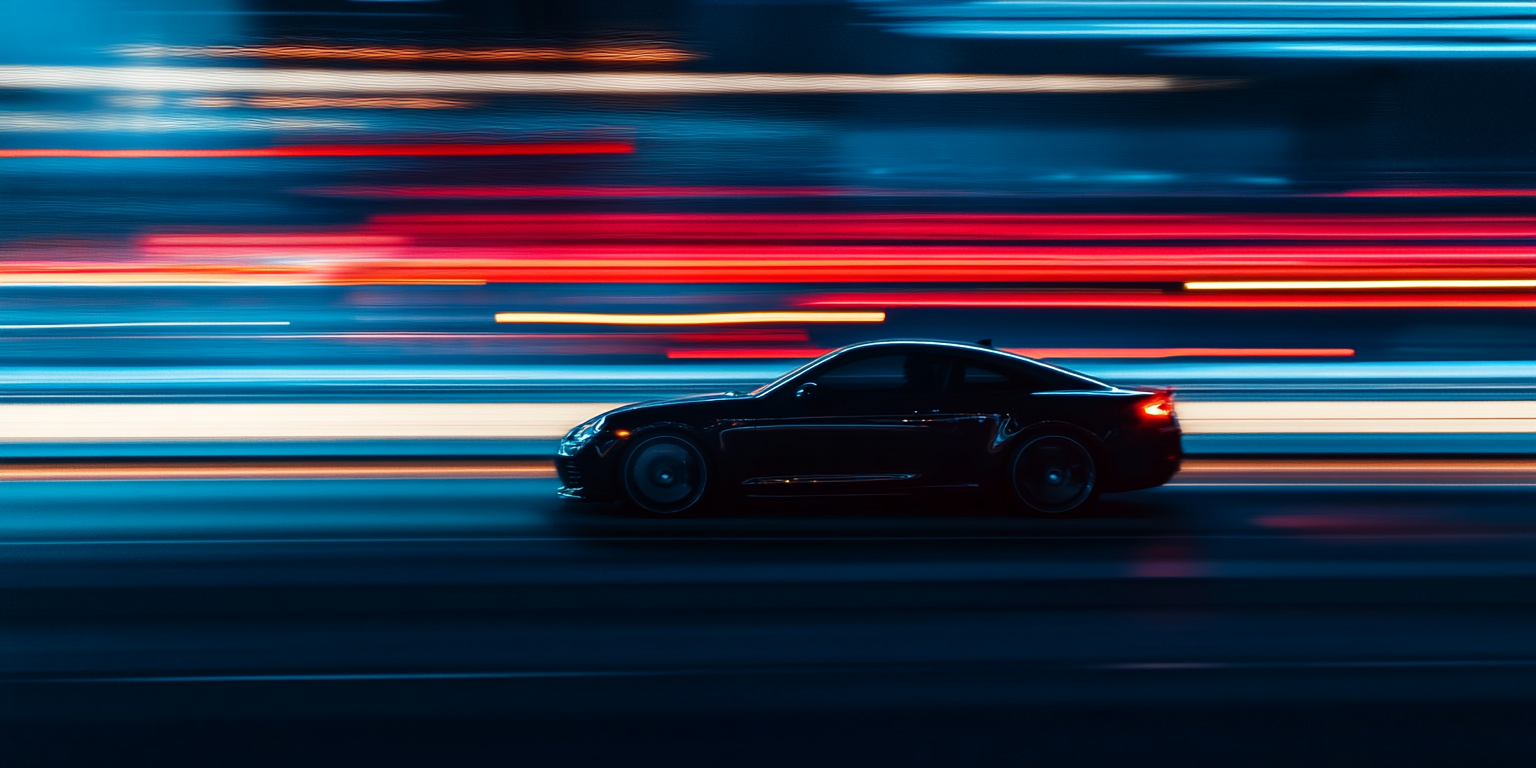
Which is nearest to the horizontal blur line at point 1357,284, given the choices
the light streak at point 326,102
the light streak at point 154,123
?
the light streak at point 326,102

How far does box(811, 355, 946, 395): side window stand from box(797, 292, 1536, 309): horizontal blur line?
589 cm

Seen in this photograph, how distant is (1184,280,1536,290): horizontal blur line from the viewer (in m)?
14.4

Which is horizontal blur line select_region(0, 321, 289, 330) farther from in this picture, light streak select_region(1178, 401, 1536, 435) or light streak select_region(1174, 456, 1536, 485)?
light streak select_region(1178, 401, 1536, 435)

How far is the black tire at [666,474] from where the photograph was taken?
8.29m

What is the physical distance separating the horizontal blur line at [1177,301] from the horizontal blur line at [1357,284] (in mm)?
99

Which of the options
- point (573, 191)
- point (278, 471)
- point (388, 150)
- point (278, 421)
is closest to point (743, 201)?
point (573, 191)

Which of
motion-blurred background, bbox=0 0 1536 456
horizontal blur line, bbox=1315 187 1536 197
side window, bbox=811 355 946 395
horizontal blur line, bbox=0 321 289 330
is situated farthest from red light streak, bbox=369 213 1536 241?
side window, bbox=811 355 946 395

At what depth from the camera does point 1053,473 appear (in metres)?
8.38

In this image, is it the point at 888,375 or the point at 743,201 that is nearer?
the point at 888,375

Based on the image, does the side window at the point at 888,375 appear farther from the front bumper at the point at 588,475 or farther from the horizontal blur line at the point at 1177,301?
the horizontal blur line at the point at 1177,301

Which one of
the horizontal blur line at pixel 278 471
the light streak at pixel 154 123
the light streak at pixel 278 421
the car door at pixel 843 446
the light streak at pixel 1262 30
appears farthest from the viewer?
the light streak at pixel 1262 30

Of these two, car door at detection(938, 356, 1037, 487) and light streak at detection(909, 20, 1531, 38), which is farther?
light streak at detection(909, 20, 1531, 38)

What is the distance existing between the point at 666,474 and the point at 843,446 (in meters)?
1.13

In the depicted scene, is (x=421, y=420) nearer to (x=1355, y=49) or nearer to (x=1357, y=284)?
(x=1357, y=284)
